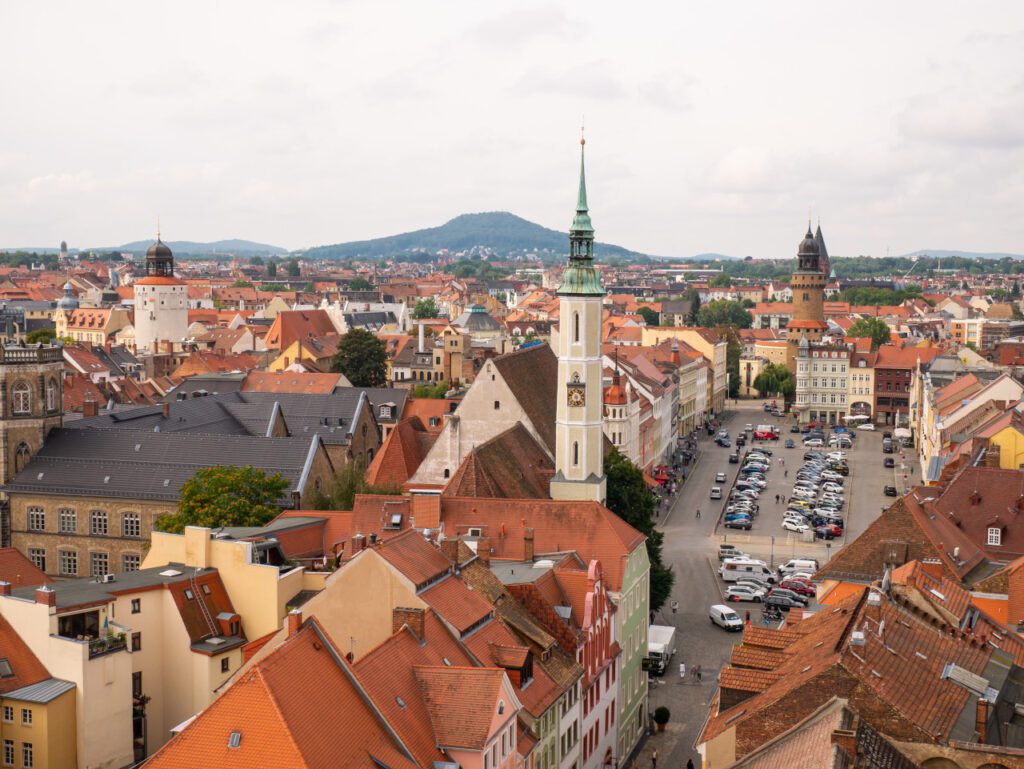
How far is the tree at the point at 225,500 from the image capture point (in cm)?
5934

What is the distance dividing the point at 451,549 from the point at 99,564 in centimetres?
3014

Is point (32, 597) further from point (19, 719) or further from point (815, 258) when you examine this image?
point (815, 258)

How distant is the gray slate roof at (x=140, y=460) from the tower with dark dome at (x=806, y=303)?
110 m

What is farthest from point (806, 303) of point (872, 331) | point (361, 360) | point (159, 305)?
point (159, 305)

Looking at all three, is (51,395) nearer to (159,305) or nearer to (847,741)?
(847,741)

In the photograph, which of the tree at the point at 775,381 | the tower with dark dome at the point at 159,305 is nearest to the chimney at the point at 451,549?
the tree at the point at 775,381

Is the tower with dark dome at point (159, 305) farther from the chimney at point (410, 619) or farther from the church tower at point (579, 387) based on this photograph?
the chimney at point (410, 619)

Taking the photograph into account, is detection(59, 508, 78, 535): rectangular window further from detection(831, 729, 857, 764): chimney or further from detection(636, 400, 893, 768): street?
detection(831, 729, 857, 764): chimney

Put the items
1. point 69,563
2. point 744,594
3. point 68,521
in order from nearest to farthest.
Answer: point 69,563 → point 68,521 → point 744,594

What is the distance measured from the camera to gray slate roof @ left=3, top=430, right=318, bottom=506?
66375 millimetres

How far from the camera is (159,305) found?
525 feet

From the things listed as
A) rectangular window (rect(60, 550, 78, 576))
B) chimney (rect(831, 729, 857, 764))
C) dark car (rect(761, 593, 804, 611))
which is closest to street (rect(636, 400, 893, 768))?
dark car (rect(761, 593, 804, 611))

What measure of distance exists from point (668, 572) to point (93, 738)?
3188cm

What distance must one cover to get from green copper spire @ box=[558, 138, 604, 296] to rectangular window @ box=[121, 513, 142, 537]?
79.3 feet
